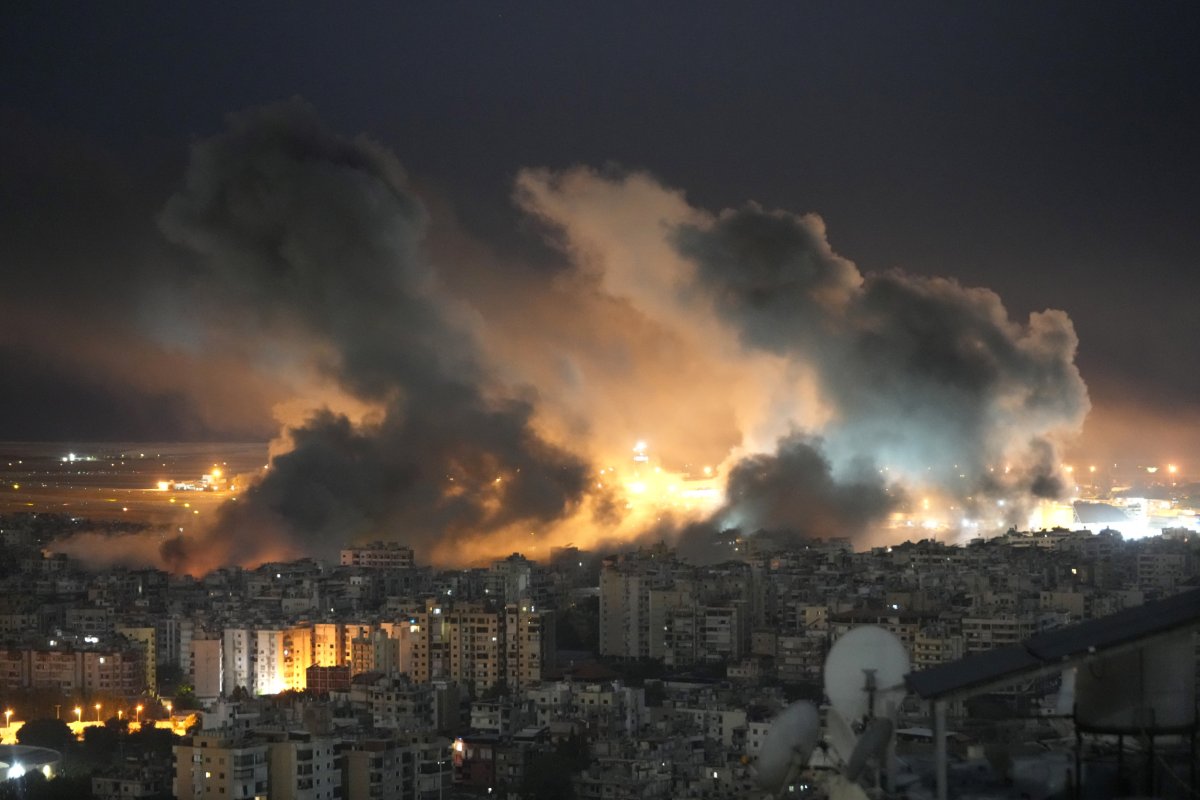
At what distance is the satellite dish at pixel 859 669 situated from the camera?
2.90 metres

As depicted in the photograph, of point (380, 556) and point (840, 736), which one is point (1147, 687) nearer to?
point (840, 736)

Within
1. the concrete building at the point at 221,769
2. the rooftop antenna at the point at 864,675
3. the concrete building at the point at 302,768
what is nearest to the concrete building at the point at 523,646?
the concrete building at the point at 302,768

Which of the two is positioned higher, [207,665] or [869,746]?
[869,746]

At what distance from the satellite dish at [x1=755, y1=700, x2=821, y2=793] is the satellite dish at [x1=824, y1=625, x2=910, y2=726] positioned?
0.72ft

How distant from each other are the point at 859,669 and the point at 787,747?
11.5 inches

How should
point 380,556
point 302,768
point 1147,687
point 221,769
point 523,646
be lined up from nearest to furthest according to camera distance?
point 1147,687 < point 221,769 < point 302,768 < point 523,646 < point 380,556

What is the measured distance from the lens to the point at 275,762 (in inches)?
474

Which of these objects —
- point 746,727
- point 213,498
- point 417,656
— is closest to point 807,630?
point 417,656

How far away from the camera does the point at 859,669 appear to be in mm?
2912

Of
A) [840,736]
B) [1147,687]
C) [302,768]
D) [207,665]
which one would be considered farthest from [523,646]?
[1147,687]

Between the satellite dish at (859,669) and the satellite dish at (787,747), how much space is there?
22cm

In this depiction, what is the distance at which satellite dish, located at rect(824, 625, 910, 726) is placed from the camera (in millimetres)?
2902

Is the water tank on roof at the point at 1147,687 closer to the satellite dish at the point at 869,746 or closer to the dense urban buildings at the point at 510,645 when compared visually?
the satellite dish at the point at 869,746

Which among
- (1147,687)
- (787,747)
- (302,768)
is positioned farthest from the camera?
(302,768)
